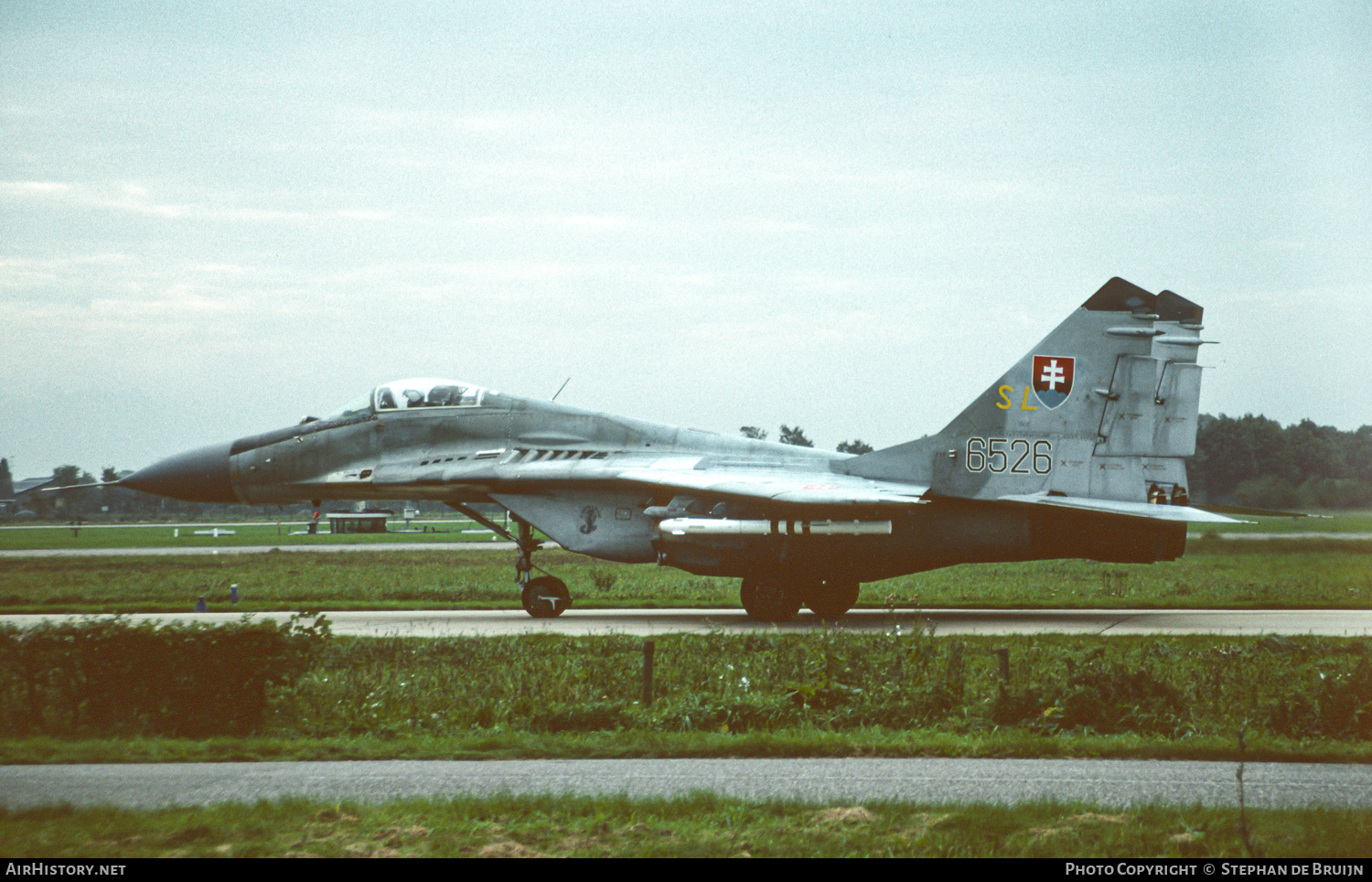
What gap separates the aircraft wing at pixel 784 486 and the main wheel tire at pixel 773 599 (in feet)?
5.23

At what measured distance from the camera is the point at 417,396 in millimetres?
20812

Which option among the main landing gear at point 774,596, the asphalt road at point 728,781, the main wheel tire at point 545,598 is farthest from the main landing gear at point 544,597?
the asphalt road at point 728,781

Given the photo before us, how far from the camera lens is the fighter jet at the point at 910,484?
718 inches

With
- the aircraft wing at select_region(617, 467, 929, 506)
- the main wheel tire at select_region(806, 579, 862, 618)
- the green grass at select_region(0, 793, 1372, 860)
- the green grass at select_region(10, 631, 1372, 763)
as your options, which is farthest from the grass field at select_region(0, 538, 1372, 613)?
the green grass at select_region(0, 793, 1372, 860)

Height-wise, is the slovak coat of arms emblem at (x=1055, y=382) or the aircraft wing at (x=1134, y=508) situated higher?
the slovak coat of arms emblem at (x=1055, y=382)

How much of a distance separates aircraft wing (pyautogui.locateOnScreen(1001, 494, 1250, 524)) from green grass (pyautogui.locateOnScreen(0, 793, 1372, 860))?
1081cm

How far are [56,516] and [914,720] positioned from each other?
18.0 metres

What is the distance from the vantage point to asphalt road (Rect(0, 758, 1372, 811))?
7699mm

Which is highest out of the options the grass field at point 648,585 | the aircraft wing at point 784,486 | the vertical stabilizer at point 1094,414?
the vertical stabilizer at point 1094,414

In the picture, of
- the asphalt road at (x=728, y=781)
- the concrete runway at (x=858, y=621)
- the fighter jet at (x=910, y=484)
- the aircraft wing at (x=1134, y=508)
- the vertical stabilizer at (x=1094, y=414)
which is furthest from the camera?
the vertical stabilizer at (x=1094, y=414)

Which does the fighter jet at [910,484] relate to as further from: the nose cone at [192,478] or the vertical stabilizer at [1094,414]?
the nose cone at [192,478]

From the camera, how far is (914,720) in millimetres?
10672

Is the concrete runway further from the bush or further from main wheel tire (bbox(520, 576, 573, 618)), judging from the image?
the bush
